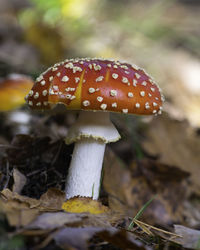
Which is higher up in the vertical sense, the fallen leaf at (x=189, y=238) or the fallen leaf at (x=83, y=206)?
the fallen leaf at (x=83, y=206)

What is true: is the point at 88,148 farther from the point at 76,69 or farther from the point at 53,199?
the point at 76,69

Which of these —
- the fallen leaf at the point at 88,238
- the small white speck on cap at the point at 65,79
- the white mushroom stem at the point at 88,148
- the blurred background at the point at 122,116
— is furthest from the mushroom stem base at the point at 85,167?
the fallen leaf at the point at 88,238

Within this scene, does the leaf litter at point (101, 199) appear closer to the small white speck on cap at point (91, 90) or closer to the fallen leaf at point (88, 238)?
the fallen leaf at point (88, 238)

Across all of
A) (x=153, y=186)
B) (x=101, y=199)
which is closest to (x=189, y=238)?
(x=101, y=199)

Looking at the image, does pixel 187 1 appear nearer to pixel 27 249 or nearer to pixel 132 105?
pixel 132 105

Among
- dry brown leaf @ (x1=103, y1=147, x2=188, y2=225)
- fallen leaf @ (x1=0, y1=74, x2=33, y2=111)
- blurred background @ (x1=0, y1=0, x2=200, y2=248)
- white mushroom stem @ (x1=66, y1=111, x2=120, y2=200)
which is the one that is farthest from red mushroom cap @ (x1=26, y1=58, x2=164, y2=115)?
fallen leaf @ (x1=0, y1=74, x2=33, y2=111)

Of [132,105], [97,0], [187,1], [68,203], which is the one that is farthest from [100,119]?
[187,1]

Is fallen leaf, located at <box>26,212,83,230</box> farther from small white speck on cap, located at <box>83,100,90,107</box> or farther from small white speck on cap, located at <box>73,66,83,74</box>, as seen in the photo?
small white speck on cap, located at <box>73,66,83,74</box>
